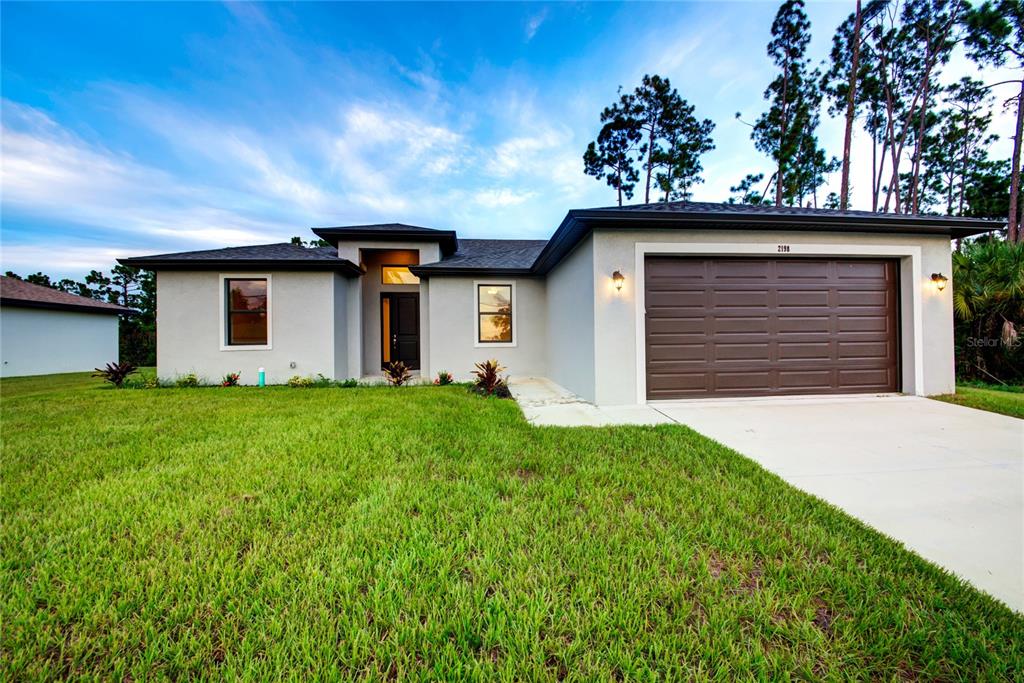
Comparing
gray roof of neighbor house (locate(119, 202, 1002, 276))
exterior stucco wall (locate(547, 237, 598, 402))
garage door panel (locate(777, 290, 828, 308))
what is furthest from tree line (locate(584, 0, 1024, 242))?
exterior stucco wall (locate(547, 237, 598, 402))

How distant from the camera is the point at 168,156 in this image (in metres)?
10.2

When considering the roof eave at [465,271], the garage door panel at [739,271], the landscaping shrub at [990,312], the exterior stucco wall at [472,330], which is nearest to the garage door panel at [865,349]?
the garage door panel at [739,271]

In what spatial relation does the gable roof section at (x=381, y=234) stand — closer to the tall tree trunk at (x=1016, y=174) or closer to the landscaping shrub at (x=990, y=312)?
the landscaping shrub at (x=990, y=312)

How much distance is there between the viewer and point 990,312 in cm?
760

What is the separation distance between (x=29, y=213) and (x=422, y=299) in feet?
52.0

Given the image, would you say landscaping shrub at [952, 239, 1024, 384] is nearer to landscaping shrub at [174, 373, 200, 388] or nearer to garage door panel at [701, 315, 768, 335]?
garage door panel at [701, 315, 768, 335]

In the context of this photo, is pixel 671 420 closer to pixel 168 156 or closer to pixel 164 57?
pixel 164 57

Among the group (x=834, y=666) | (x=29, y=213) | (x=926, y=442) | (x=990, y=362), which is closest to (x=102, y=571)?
(x=834, y=666)

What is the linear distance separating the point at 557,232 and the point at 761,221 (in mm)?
3172

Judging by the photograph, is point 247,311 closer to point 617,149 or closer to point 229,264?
point 229,264

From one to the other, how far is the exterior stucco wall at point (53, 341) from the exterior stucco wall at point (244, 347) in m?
9.05

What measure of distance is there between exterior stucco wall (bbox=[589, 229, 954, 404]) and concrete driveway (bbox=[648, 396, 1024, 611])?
715mm

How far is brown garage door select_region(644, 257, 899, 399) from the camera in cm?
591

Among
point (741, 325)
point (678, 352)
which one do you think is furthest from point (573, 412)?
point (741, 325)
